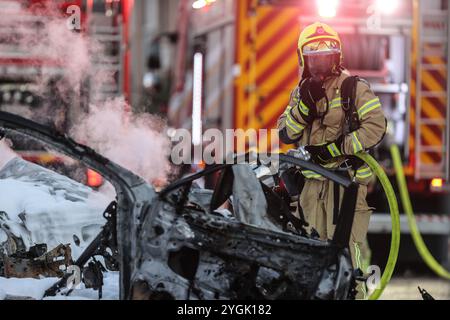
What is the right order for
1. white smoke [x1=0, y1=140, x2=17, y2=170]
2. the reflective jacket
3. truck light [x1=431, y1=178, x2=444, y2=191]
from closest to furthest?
the reflective jacket < white smoke [x1=0, y1=140, x2=17, y2=170] < truck light [x1=431, y1=178, x2=444, y2=191]

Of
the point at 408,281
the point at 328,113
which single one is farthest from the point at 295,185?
the point at 408,281

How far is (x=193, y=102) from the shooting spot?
31.2 feet

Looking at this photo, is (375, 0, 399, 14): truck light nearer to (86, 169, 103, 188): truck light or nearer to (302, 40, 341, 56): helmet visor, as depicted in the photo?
(86, 169, 103, 188): truck light

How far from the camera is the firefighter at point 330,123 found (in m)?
5.34

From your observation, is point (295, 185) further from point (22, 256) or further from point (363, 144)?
point (22, 256)

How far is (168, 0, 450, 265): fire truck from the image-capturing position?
28.0ft

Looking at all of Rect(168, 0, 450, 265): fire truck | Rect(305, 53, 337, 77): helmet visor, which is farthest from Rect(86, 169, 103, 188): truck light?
Rect(168, 0, 450, 265): fire truck

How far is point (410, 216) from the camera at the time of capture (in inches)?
354

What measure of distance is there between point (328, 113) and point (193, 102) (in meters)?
4.18

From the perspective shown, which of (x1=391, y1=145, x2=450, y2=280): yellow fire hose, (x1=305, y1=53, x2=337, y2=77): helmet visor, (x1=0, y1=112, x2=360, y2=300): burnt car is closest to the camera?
(x1=0, y1=112, x2=360, y2=300): burnt car

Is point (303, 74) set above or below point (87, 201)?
above

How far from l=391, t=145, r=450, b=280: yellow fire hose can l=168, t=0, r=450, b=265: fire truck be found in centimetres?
7

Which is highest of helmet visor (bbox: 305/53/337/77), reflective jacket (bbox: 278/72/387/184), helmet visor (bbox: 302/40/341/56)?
helmet visor (bbox: 302/40/341/56)

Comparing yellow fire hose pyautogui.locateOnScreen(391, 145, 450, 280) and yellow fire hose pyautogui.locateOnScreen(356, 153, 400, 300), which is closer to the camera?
yellow fire hose pyautogui.locateOnScreen(356, 153, 400, 300)
